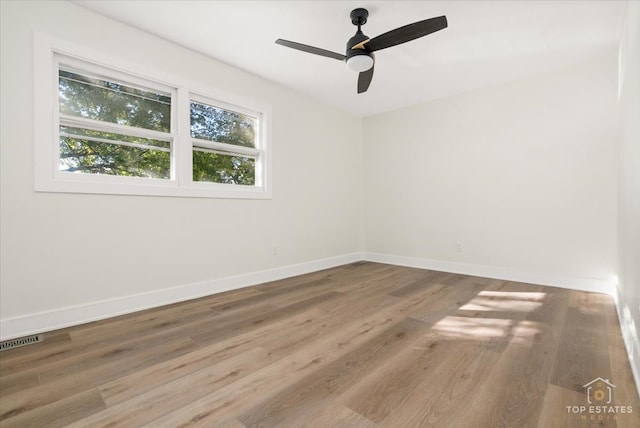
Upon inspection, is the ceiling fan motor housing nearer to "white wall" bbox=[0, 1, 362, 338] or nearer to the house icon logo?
"white wall" bbox=[0, 1, 362, 338]

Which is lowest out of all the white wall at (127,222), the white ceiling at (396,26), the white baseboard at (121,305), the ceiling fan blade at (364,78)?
the white baseboard at (121,305)

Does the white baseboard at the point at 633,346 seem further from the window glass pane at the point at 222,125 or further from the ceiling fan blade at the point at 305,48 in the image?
the window glass pane at the point at 222,125

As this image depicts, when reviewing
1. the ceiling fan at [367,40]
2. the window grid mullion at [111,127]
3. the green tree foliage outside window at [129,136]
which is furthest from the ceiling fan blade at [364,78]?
the window grid mullion at [111,127]

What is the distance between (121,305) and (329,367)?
197 cm

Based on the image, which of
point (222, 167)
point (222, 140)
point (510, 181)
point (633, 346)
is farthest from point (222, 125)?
point (633, 346)

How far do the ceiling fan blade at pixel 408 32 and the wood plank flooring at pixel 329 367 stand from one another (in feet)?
7.18

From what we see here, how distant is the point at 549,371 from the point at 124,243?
318cm

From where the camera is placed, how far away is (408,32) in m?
2.14

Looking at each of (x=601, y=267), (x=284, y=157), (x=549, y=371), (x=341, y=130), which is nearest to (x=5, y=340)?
(x=284, y=157)

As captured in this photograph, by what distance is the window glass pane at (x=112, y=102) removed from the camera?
234 cm

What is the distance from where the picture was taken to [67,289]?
2244 mm
